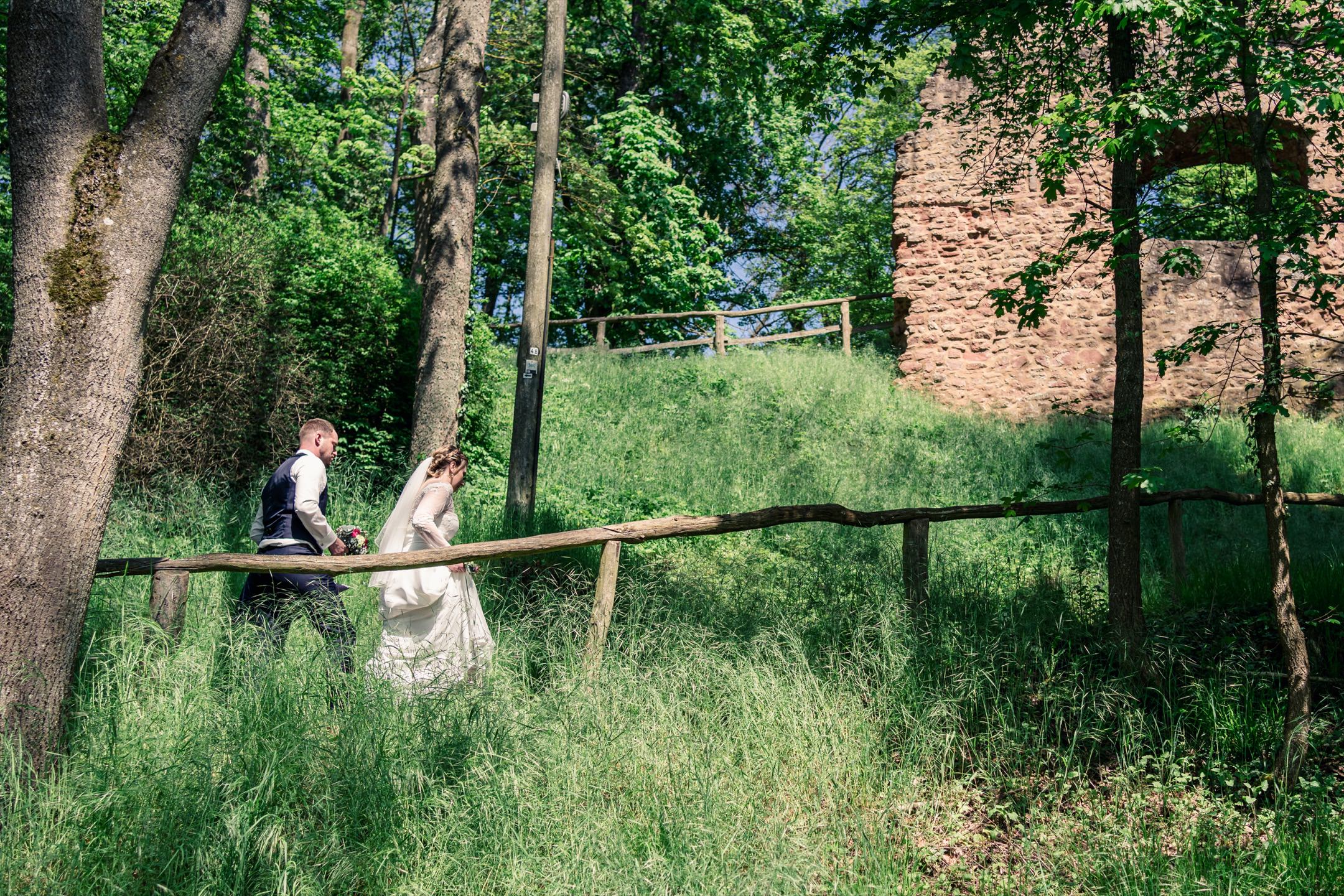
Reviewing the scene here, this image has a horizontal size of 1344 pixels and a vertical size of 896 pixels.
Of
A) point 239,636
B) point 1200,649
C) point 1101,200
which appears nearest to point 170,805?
point 239,636

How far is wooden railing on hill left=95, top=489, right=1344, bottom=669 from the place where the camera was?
14.4 feet

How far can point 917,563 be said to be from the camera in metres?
5.75

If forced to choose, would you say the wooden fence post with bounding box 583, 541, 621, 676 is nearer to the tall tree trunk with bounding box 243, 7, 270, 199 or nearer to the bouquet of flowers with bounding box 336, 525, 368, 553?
the bouquet of flowers with bounding box 336, 525, 368, 553

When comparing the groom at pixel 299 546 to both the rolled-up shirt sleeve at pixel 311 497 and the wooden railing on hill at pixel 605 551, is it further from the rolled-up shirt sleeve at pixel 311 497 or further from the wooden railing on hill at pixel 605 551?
the wooden railing on hill at pixel 605 551

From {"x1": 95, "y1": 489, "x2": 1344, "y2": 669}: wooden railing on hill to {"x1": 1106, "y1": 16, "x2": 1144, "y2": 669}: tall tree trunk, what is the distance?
47 centimetres

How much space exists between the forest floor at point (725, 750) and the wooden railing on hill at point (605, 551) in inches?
7.3

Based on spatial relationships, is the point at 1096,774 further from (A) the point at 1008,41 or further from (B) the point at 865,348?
(B) the point at 865,348

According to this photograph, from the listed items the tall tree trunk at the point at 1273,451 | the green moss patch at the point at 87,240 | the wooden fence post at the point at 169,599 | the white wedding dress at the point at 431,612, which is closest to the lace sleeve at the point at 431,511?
the white wedding dress at the point at 431,612

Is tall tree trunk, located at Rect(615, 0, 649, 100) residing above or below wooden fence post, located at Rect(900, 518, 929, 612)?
above

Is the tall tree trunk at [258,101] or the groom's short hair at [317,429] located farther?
the tall tree trunk at [258,101]

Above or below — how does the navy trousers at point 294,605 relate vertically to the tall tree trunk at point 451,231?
below

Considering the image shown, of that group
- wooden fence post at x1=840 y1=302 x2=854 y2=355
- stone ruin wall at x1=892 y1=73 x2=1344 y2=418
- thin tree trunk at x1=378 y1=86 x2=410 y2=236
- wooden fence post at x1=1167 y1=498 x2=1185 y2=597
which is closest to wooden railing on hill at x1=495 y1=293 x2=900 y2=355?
wooden fence post at x1=840 y1=302 x2=854 y2=355

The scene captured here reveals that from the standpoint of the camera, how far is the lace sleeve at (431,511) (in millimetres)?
4938

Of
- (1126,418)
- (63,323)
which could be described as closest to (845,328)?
(1126,418)
